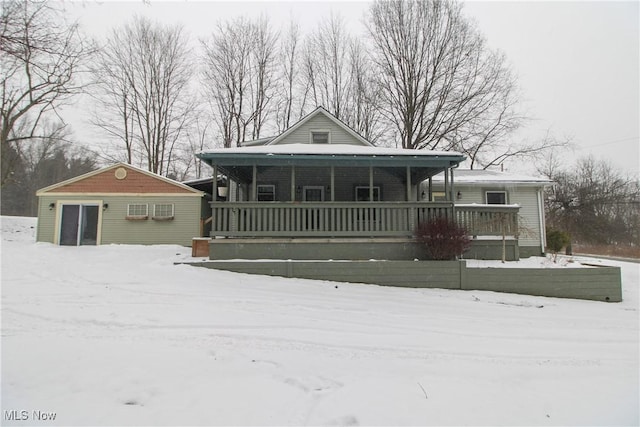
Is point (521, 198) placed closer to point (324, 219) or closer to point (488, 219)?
point (488, 219)

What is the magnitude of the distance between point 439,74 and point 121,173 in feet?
62.3

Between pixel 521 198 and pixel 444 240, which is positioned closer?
pixel 444 240

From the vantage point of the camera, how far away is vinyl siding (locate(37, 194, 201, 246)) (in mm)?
12734

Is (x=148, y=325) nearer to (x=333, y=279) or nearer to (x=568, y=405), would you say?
(x=333, y=279)

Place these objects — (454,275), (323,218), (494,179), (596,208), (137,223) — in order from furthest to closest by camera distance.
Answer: (596,208) → (137,223) → (494,179) → (323,218) → (454,275)

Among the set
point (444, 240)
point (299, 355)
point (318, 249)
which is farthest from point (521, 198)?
point (299, 355)

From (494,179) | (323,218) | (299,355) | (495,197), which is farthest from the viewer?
(495,197)

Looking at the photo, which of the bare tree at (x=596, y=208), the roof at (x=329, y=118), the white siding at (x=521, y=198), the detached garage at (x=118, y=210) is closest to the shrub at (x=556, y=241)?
the white siding at (x=521, y=198)

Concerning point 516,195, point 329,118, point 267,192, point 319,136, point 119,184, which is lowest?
point 516,195

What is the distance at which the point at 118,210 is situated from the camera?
508 inches

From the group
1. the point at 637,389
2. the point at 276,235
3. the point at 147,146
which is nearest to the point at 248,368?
the point at 637,389

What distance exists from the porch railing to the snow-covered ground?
6.61 ft

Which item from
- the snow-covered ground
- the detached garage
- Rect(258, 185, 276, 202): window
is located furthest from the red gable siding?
the snow-covered ground

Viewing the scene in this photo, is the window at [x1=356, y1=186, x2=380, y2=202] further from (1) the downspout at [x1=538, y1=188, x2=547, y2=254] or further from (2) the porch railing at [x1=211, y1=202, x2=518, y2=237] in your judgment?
(1) the downspout at [x1=538, y1=188, x2=547, y2=254]
